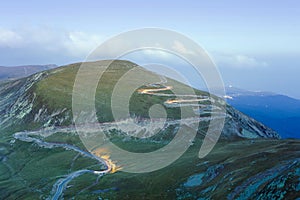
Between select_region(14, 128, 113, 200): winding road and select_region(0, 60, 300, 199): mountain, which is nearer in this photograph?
select_region(0, 60, 300, 199): mountain

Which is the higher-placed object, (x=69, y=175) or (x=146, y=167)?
(x=146, y=167)

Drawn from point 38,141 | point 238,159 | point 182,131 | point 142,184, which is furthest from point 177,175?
point 38,141

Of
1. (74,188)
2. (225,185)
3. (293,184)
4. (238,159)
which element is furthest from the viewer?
(74,188)

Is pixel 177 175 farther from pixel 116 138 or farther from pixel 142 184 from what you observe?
pixel 116 138

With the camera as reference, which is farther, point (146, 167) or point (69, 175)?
point (69, 175)

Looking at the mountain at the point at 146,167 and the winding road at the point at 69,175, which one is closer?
the mountain at the point at 146,167

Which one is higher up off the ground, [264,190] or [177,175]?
[264,190]

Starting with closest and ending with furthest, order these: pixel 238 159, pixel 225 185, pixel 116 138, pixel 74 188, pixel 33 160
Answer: pixel 225 185 < pixel 238 159 < pixel 74 188 < pixel 33 160 < pixel 116 138

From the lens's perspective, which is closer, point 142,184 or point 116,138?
point 142,184

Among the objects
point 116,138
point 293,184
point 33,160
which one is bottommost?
point 33,160

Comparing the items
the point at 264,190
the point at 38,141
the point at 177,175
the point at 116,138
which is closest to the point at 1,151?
the point at 38,141
